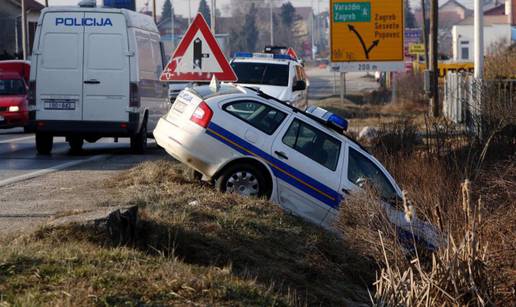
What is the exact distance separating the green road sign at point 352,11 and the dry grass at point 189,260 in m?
17.1

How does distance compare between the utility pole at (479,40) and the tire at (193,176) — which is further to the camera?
the utility pole at (479,40)

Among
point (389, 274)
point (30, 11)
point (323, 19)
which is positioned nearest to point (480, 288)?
point (389, 274)

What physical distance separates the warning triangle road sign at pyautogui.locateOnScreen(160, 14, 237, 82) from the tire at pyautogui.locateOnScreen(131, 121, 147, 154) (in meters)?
4.39

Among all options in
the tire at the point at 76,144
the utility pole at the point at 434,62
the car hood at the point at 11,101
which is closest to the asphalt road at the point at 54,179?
the tire at the point at 76,144

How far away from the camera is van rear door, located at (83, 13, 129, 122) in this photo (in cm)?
1739

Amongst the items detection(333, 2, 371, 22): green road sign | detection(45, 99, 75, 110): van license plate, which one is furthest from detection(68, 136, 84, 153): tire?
detection(333, 2, 371, 22): green road sign

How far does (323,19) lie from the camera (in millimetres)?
171625

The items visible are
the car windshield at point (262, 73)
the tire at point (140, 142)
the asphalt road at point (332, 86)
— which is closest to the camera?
the tire at point (140, 142)

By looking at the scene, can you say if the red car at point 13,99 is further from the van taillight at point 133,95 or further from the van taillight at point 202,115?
the van taillight at point 202,115

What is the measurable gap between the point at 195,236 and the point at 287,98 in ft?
43.2

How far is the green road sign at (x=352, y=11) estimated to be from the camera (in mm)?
28938

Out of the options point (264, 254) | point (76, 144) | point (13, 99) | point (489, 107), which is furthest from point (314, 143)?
point (13, 99)

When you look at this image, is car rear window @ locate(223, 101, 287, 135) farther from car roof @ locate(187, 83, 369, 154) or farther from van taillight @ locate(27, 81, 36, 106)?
van taillight @ locate(27, 81, 36, 106)

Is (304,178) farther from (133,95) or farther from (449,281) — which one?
(133,95)
